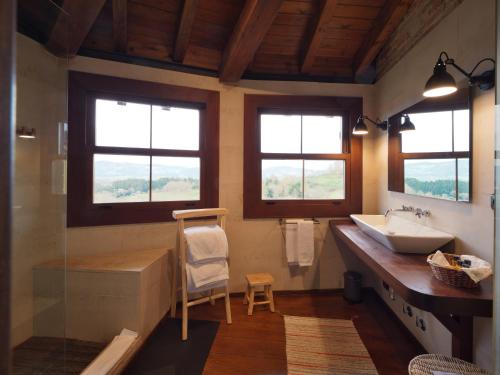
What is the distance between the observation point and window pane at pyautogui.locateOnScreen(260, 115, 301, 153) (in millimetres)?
2711

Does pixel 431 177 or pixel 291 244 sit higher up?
pixel 431 177

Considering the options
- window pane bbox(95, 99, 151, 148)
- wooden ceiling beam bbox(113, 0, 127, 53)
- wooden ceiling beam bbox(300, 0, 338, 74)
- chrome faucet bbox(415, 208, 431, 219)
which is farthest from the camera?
window pane bbox(95, 99, 151, 148)

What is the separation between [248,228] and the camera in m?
2.64

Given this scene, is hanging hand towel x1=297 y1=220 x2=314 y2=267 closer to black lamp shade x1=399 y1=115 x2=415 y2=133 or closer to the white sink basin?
the white sink basin

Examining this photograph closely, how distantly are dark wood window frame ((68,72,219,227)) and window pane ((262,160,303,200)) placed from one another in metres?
0.55

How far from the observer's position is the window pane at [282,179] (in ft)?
8.89

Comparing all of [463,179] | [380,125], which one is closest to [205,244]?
[463,179]

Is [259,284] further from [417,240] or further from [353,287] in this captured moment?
[417,240]

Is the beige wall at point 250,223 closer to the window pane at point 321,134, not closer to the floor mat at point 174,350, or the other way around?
the window pane at point 321,134

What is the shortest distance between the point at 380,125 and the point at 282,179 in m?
1.15

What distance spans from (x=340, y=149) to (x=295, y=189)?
2.30 ft

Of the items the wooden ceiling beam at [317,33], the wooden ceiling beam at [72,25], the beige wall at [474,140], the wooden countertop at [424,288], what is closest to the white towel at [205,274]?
the wooden countertop at [424,288]

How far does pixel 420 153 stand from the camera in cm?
194

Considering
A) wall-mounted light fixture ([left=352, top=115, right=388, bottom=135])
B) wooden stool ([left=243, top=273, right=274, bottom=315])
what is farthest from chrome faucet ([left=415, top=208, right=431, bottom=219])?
wooden stool ([left=243, top=273, right=274, bottom=315])
